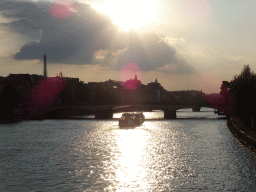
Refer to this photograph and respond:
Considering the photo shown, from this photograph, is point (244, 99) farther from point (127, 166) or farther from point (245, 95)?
point (127, 166)

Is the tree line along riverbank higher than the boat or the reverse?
higher

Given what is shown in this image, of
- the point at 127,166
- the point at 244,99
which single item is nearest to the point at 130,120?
the point at 244,99

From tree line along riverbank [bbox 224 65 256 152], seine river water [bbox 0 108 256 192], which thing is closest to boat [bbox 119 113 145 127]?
tree line along riverbank [bbox 224 65 256 152]

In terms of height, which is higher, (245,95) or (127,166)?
(245,95)

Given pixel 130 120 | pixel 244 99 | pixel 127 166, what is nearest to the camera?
pixel 127 166

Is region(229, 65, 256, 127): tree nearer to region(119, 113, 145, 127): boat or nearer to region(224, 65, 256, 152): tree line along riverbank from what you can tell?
region(224, 65, 256, 152): tree line along riverbank

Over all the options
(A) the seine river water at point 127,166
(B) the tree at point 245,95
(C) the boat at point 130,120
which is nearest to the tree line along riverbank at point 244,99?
(B) the tree at point 245,95

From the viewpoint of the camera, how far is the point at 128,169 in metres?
29.3

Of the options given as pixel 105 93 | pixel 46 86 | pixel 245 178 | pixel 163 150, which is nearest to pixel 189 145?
pixel 163 150

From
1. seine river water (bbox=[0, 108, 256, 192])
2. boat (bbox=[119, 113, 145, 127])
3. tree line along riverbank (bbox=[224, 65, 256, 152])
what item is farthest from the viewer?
boat (bbox=[119, 113, 145, 127])

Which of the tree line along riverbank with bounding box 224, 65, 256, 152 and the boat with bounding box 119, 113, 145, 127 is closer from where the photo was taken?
the tree line along riverbank with bounding box 224, 65, 256, 152

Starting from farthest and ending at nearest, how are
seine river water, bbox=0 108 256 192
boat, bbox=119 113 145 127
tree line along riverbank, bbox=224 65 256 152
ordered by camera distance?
boat, bbox=119 113 145 127, tree line along riverbank, bbox=224 65 256 152, seine river water, bbox=0 108 256 192

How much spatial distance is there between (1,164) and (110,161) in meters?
9.32

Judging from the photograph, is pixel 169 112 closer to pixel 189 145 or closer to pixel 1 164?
pixel 189 145
